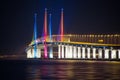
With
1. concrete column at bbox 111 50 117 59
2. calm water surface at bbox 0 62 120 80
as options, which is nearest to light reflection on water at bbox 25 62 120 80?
calm water surface at bbox 0 62 120 80

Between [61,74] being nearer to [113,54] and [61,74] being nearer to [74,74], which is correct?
[74,74]

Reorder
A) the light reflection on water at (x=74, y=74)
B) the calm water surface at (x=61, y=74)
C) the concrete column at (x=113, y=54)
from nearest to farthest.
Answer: the calm water surface at (x=61, y=74)
the light reflection on water at (x=74, y=74)
the concrete column at (x=113, y=54)

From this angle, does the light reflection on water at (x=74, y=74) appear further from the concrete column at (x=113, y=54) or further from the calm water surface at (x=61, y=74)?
the concrete column at (x=113, y=54)

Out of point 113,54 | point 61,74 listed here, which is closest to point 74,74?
point 61,74

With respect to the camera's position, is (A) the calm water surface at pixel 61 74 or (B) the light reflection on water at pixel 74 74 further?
(B) the light reflection on water at pixel 74 74

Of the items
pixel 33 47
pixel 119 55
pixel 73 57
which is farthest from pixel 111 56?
pixel 33 47

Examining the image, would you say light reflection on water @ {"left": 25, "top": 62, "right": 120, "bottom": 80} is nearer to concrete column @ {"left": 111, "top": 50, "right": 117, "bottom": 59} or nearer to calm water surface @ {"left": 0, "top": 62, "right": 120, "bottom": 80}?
calm water surface @ {"left": 0, "top": 62, "right": 120, "bottom": 80}

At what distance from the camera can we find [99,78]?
35188 mm

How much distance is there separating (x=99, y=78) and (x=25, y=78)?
5.33 m

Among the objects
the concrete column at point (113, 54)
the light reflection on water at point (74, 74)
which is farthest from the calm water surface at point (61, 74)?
the concrete column at point (113, 54)

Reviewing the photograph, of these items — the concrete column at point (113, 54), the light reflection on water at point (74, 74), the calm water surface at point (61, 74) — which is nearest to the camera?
the calm water surface at point (61, 74)

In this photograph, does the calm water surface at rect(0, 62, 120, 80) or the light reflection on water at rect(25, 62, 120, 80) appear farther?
the light reflection on water at rect(25, 62, 120, 80)

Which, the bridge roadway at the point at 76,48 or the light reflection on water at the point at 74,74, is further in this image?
the bridge roadway at the point at 76,48

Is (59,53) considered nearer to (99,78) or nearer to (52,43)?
(52,43)
